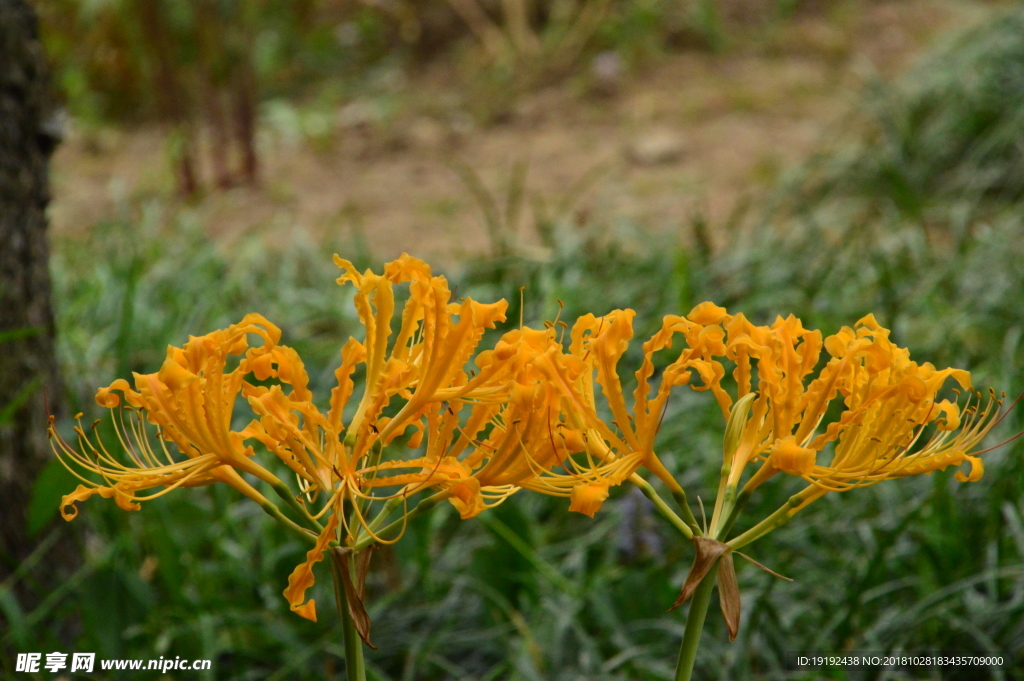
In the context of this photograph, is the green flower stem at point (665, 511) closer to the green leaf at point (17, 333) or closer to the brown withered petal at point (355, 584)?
the brown withered petal at point (355, 584)

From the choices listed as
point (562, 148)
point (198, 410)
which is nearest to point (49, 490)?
point (198, 410)

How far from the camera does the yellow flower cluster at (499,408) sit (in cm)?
98

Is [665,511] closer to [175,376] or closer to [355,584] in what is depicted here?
[355,584]

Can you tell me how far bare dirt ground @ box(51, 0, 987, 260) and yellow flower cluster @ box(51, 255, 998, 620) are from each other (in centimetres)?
401

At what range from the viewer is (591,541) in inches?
107

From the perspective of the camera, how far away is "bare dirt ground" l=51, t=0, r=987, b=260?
5789mm

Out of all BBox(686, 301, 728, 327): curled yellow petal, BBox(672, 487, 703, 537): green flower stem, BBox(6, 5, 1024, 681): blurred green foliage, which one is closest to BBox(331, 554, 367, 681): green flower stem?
BBox(672, 487, 703, 537): green flower stem

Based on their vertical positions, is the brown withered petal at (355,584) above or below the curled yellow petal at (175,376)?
below

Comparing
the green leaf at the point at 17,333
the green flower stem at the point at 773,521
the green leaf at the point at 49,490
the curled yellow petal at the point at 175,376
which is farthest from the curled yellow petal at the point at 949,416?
the green leaf at the point at 17,333

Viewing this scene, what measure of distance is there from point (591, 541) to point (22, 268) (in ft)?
5.27

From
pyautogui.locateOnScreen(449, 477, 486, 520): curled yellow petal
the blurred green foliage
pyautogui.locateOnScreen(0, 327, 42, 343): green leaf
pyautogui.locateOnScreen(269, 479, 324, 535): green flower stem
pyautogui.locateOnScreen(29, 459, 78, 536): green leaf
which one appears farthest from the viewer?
the blurred green foliage

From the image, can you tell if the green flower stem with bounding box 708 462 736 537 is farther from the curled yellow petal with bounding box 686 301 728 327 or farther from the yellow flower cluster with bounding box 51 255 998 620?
the curled yellow petal with bounding box 686 301 728 327

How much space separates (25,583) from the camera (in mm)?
2410

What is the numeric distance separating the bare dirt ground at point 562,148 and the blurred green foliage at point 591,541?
119 cm
